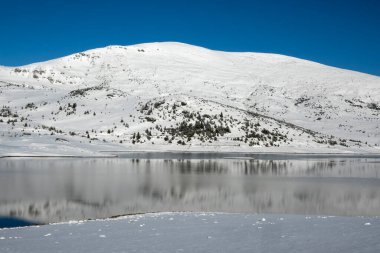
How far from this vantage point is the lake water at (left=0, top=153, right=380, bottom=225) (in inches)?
687

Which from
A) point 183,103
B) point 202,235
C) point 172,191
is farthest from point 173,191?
point 183,103

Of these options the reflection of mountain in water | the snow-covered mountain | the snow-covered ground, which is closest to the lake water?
the reflection of mountain in water

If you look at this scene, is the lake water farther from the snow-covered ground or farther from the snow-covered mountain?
the snow-covered mountain

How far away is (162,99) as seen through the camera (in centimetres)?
7619

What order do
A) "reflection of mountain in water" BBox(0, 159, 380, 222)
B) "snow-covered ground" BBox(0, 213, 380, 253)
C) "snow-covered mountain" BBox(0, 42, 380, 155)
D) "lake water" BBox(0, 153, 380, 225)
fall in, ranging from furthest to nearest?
1. "snow-covered mountain" BBox(0, 42, 380, 155)
2. "reflection of mountain in water" BBox(0, 159, 380, 222)
3. "lake water" BBox(0, 153, 380, 225)
4. "snow-covered ground" BBox(0, 213, 380, 253)

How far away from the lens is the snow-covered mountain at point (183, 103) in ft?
195

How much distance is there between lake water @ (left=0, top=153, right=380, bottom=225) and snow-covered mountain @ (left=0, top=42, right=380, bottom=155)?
60.5ft

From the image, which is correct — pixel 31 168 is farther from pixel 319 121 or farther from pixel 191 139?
pixel 319 121

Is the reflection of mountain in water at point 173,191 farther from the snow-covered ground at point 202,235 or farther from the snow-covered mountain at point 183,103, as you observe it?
the snow-covered mountain at point 183,103

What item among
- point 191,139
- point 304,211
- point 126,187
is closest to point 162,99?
point 191,139

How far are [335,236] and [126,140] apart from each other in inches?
1867

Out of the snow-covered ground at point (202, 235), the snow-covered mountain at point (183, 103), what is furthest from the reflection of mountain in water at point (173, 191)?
the snow-covered mountain at point (183, 103)

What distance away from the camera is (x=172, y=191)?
72.8 feet

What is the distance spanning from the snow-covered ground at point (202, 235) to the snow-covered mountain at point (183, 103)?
31.7m
